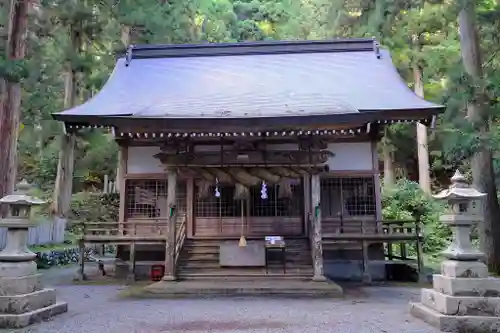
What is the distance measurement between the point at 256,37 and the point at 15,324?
29487mm

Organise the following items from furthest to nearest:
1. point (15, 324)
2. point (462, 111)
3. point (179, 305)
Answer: point (462, 111) < point (179, 305) < point (15, 324)

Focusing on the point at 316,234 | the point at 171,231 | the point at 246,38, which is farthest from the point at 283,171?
the point at 246,38

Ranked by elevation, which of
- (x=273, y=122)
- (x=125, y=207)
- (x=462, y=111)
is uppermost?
(x=462, y=111)

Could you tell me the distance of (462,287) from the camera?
226 inches

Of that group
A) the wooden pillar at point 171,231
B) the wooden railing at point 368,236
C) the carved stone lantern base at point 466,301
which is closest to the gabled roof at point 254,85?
the wooden pillar at point 171,231

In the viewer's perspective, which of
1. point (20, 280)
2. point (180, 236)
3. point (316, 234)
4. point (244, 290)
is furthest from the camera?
point (180, 236)

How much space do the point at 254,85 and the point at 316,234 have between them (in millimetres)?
5389

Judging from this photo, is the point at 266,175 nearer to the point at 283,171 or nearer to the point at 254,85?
the point at 283,171

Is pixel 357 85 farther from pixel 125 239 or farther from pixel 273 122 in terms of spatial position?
pixel 125 239

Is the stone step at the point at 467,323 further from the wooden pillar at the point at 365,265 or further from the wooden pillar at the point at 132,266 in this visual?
the wooden pillar at the point at 132,266

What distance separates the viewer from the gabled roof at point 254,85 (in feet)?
31.9

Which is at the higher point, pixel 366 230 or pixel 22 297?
pixel 366 230

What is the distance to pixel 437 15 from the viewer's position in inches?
533

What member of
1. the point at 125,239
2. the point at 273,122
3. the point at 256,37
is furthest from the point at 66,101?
the point at 256,37
